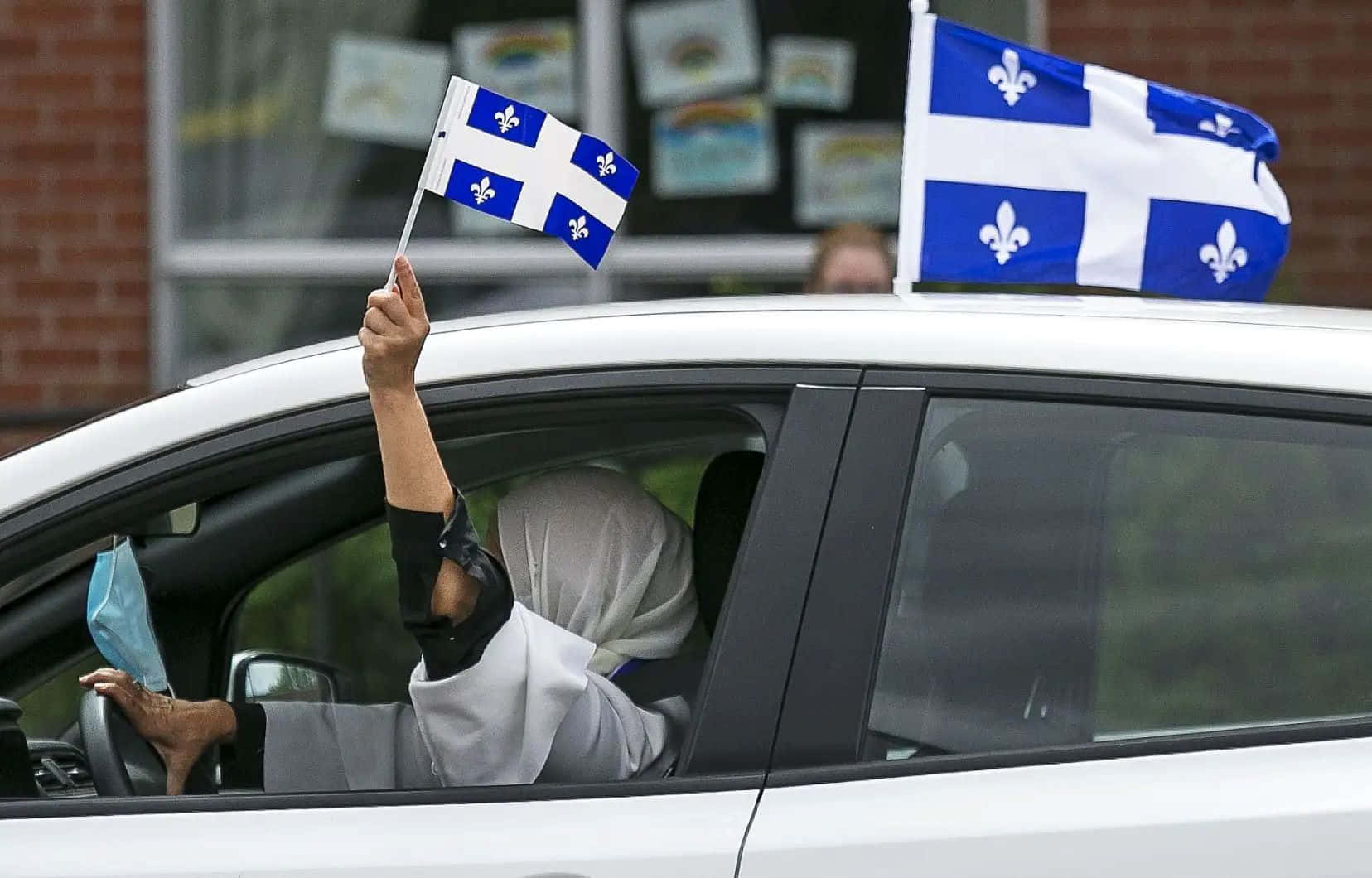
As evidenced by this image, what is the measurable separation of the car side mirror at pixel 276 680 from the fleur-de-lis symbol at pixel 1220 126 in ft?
5.58

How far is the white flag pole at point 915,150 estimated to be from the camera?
290 centimetres

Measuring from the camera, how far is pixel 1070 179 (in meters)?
3.06

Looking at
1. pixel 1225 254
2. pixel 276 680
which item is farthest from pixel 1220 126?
pixel 276 680

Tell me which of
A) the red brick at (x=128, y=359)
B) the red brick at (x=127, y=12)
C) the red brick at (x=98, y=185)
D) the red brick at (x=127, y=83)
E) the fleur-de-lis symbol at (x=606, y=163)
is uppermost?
the red brick at (x=127, y=12)

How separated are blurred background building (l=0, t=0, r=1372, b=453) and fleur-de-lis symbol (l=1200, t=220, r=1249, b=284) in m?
3.12

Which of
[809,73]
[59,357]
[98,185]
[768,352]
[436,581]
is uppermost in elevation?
[809,73]

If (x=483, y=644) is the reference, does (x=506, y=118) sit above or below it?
above

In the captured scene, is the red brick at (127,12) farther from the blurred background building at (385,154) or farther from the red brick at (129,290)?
the red brick at (129,290)

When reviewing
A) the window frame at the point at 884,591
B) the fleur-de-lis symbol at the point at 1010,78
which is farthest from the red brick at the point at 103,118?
the window frame at the point at 884,591

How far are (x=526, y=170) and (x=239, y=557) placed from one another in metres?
0.75

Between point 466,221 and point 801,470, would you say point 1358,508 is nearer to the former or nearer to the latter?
point 801,470

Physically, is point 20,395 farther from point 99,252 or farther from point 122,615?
point 122,615

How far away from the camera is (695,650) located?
98.4 inches

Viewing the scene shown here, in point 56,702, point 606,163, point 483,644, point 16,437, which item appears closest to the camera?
point 483,644
